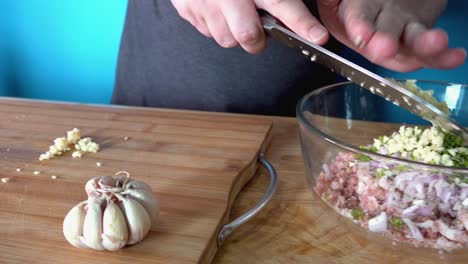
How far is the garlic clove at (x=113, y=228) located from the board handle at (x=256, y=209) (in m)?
0.12

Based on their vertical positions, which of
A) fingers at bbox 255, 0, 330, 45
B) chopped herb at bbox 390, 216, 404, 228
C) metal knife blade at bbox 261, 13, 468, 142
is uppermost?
fingers at bbox 255, 0, 330, 45

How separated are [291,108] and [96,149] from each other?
553 mm

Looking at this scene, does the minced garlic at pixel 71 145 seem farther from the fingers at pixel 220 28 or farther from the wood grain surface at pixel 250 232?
the fingers at pixel 220 28

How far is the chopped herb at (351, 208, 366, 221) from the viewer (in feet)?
2.07

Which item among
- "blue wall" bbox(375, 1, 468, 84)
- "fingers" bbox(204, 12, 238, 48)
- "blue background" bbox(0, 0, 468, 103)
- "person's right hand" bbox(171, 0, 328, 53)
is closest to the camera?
"person's right hand" bbox(171, 0, 328, 53)

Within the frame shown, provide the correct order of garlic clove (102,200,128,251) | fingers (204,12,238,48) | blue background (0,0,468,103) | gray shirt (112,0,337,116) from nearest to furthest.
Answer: garlic clove (102,200,128,251) < fingers (204,12,238,48) < gray shirt (112,0,337,116) < blue background (0,0,468,103)

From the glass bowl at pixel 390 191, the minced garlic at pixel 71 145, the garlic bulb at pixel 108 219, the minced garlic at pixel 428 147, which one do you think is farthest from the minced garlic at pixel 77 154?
the minced garlic at pixel 428 147

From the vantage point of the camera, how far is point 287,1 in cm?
69

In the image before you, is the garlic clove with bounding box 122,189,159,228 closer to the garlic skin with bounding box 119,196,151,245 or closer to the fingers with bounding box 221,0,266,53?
the garlic skin with bounding box 119,196,151,245

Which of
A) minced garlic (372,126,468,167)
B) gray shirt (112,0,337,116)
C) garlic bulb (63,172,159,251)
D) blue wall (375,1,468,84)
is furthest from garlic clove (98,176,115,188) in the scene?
blue wall (375,1,468,84)

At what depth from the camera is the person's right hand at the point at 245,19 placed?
0.67 m

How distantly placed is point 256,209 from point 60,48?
1.33m

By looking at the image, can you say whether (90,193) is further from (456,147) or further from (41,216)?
(456,147)

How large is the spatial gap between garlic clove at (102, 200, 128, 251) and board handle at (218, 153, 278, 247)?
124mm
